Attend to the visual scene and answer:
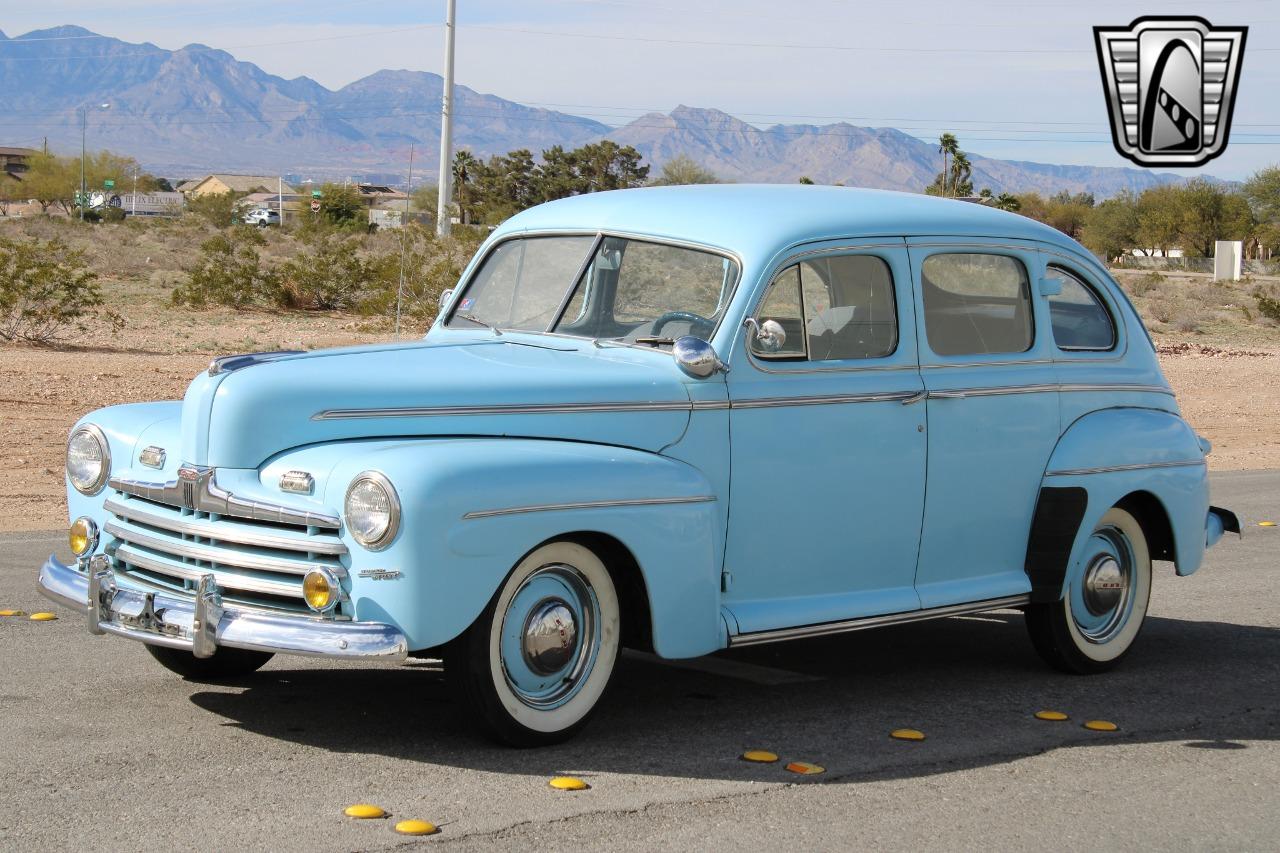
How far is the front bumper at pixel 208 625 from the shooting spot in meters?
4.85

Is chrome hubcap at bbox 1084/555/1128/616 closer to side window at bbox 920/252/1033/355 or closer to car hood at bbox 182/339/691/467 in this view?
side window at bbox 920/252/1033/355

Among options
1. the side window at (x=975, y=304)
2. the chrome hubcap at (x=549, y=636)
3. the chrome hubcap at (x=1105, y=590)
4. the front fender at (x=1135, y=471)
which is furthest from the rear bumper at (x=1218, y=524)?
the chrome hubcap at (x=549, y=636)

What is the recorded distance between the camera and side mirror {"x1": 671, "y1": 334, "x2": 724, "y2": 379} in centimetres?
568

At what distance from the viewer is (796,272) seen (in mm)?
6117

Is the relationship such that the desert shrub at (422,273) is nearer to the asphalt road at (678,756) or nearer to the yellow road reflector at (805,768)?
the asphalt road at (678,756)

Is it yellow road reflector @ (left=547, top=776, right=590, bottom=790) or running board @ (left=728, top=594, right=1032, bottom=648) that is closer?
yellow road reflector @ (left=547, top=776, right=590, bottom=790)

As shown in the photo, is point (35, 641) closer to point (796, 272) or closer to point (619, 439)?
point (619, 439)

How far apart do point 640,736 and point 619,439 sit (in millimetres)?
1031

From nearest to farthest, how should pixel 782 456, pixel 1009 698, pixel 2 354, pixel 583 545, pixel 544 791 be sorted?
pixel 544 791 < pixel 583 545 < pixel 782 456 < pixel 1009 698 < pixel 2 354

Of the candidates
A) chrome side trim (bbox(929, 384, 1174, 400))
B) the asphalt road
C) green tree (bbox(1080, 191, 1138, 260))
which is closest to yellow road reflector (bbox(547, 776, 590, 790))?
the asphalt road

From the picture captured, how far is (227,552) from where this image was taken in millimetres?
5160

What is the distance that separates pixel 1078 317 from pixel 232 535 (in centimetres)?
385

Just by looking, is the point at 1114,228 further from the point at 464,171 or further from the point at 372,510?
→ the point at 372,510

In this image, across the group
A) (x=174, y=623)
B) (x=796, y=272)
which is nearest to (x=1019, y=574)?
(x=796, y=272)
